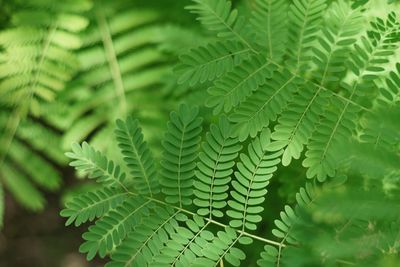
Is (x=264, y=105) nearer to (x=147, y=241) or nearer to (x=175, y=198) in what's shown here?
(x=175, y=198)

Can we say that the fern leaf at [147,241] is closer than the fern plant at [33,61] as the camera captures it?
Yes

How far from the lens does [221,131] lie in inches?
66.4

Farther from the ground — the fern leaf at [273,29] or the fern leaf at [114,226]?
the fern leaf at [273,29]

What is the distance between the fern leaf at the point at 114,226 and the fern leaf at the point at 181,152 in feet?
0.31

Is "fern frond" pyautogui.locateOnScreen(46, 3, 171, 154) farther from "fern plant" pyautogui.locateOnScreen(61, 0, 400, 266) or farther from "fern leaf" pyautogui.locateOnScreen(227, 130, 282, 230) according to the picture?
"fern leaf" pyautogui.locateOnScreen(227, 130, 282, 230)

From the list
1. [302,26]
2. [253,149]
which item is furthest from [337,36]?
[253,149]

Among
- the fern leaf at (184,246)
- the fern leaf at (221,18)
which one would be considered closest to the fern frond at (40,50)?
the fern leaf at (221,18)

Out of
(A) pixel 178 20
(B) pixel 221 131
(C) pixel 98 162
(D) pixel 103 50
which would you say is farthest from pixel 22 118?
(B) pixel 221 131

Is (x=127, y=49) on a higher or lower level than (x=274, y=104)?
higher

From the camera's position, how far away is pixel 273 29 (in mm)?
1854

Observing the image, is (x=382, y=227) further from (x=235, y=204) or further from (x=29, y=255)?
(x=29, y=255)

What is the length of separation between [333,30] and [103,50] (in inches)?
54.4

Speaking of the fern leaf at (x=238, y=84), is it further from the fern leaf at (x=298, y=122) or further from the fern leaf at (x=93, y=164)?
the fern leaf at (x=93, y=164)

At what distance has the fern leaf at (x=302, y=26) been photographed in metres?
1.78
